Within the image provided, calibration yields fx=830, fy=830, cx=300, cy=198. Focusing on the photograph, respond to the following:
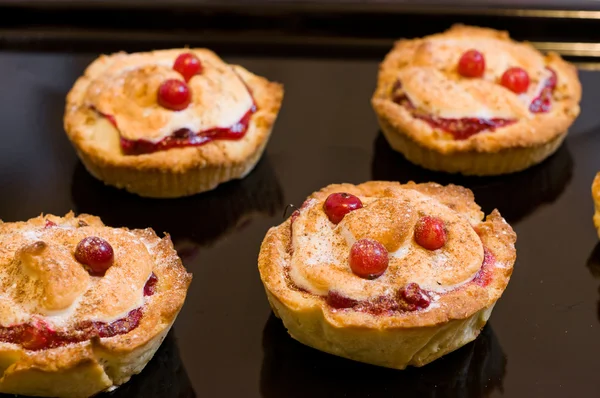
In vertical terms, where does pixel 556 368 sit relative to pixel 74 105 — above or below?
below

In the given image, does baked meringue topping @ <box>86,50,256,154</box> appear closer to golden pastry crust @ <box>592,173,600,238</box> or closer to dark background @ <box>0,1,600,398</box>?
dark background @ <box>0,1,600,398</box>

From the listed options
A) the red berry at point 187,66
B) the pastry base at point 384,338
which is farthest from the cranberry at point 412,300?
the red berry at point 187,66

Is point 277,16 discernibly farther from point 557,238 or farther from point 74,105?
point 557,238

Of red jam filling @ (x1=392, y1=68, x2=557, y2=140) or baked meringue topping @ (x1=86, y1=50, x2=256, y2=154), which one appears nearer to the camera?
baked meringue topping @ (x1=86, y1=50, x2=256, y2=154)

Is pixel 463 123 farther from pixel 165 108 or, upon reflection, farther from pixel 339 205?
pixel 165 108

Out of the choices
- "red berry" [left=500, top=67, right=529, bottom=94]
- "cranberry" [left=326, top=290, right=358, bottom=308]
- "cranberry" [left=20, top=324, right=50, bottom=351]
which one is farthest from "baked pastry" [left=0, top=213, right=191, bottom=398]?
"red berry" [left=500, top=67, right=529, bottom=94]

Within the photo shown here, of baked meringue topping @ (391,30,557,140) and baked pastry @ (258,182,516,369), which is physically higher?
baked meringue topping @ (391,30,557,140)

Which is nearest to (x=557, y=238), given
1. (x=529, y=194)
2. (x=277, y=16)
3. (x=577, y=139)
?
(x=529, y=194)
